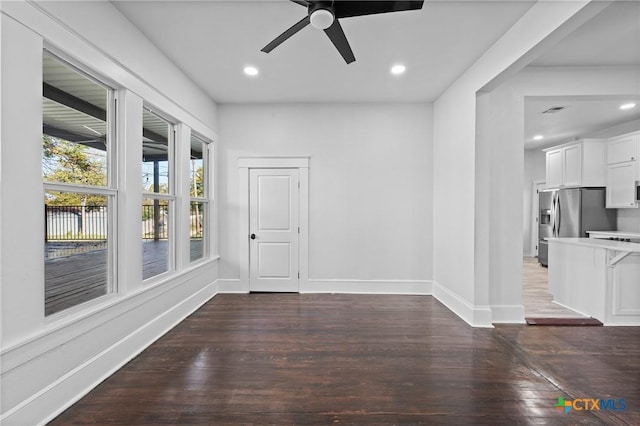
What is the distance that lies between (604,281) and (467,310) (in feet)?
4.88

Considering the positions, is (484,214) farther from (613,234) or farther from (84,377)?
(84,377)

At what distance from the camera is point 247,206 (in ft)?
15.5

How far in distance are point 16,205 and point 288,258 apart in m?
3.37

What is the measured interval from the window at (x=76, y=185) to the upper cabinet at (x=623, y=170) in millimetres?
7377

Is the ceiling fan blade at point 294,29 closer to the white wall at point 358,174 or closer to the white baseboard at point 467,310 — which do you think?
the white wall at point 358,174

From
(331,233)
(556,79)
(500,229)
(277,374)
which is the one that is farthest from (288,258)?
(556,79)

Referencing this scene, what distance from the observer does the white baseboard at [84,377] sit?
5.69 ft

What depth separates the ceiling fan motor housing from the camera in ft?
6.14

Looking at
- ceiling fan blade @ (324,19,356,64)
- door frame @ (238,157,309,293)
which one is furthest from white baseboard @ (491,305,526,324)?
ceiling fan blade @ (324,19,356,64)

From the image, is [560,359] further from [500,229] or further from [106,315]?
[106,315]

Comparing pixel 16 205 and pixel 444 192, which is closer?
pixel 16 205

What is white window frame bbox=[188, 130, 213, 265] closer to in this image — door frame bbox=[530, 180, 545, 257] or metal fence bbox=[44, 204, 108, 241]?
metal fence bbox=[44, 204, 108, 241]

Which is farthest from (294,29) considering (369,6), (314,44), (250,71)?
(250,71)

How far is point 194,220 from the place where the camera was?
410cm
